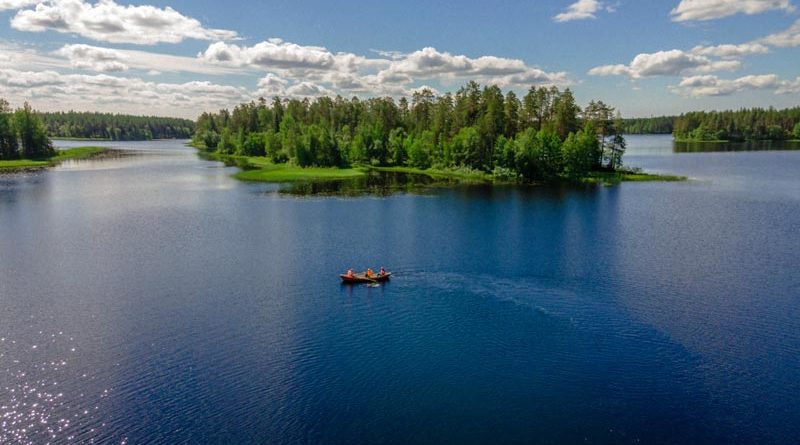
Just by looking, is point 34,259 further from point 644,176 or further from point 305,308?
point 644,176

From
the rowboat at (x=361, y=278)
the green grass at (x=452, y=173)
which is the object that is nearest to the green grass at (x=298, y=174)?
the green grass at (x=452, y=173)

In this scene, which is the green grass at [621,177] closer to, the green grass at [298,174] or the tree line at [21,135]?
the green grass at [298,174]

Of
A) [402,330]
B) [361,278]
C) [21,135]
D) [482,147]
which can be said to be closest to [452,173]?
[482,147]

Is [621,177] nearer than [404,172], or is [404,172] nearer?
[621,177]

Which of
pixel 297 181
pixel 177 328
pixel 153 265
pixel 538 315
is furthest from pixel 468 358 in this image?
pixel 297 181

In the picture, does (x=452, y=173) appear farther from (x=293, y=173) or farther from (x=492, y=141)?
(x=293, y=173)

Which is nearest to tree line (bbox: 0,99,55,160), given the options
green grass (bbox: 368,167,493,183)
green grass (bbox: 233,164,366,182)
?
green grass (bbox: 233,164,366,182)
